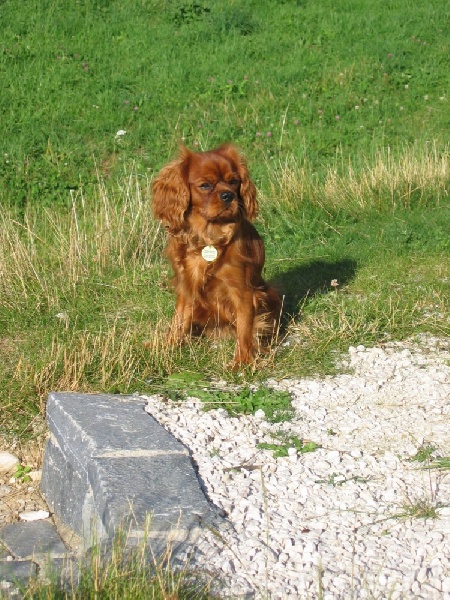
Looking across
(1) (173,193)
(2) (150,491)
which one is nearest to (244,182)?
(1) (173,193)

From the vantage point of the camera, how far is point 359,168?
8.40 m

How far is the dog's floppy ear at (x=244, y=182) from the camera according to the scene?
4.89 meters

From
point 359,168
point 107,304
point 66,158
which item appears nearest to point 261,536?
point 107,304

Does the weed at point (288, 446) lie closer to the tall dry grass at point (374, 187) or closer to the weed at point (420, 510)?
the weed at point (420, 510)

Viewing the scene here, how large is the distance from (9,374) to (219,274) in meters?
1.20

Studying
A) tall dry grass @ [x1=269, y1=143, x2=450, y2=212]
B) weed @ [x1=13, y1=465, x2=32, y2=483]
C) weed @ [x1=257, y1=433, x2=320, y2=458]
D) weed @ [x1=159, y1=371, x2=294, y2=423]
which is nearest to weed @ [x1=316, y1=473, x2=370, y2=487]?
weed @ [x1=257, y1=433, x2=320, y2=458]

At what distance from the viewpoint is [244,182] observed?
4.89 meters

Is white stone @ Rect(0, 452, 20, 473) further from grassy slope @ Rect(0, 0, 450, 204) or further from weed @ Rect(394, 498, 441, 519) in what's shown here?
grassy slope @ Rect(0, 0, 450, 204)

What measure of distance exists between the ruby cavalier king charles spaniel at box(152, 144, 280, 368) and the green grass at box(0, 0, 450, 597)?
0.52 ft

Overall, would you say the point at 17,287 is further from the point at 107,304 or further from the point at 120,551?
the point at 120,551

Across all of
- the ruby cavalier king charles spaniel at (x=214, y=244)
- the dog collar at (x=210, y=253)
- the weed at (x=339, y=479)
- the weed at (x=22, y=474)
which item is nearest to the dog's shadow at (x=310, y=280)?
the ruby cavalier king charles spaniel at (x=214, y=244)

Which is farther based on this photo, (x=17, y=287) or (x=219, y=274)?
(x=17, y=287)

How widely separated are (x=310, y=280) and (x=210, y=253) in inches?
64.1

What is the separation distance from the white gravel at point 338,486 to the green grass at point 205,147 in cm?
29
